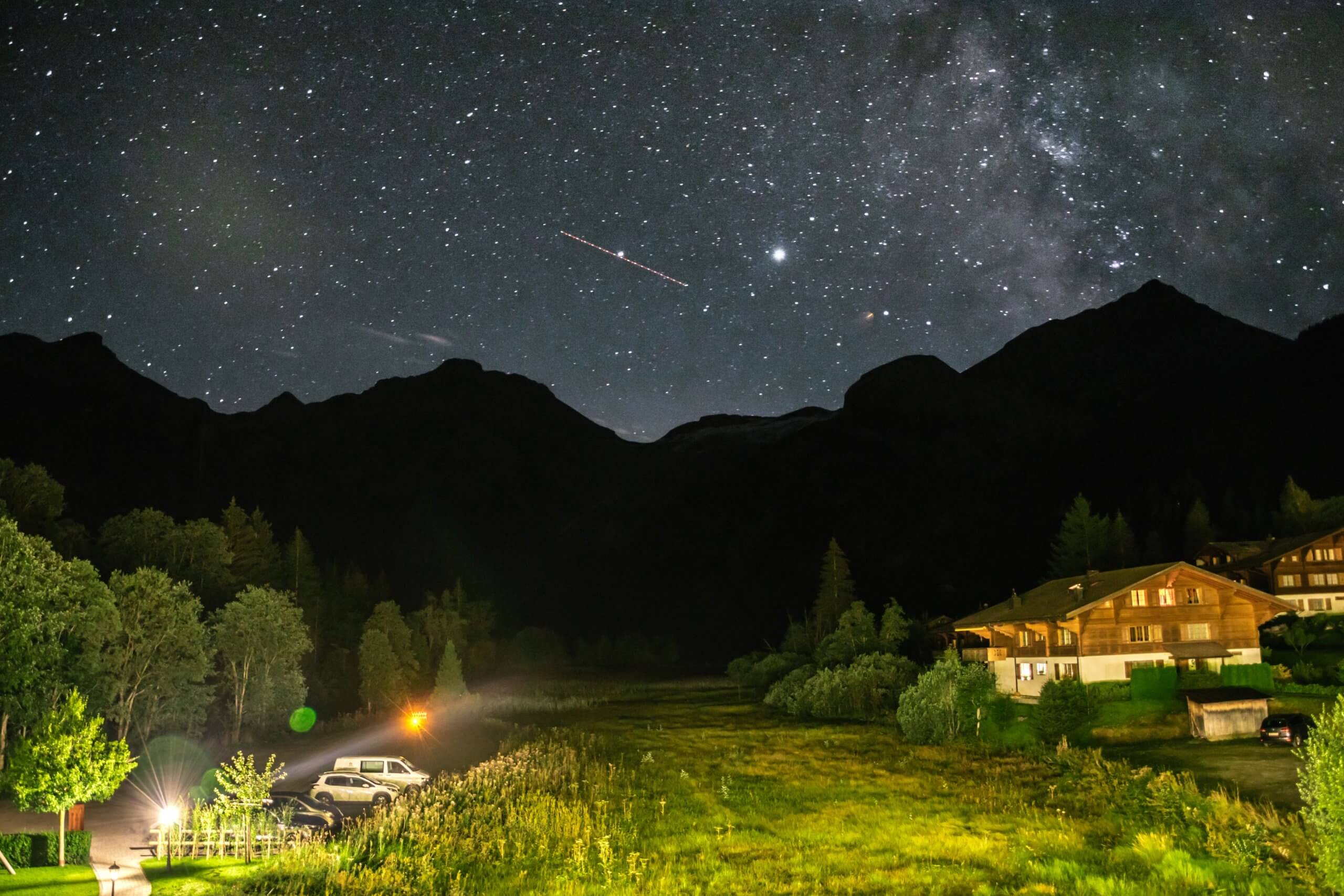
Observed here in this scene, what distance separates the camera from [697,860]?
24.7 metres

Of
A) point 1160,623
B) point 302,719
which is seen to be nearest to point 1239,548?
point 1160,623

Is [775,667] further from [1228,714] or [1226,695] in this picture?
[1228,714]

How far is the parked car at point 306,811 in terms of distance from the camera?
2869 cm

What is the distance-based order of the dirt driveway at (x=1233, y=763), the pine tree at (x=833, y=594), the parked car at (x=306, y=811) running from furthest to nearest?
the pine tree at (x=833, y=594)
the dirt driveway at (x=1233, y=763)
the parked car at (x=306, y=811)

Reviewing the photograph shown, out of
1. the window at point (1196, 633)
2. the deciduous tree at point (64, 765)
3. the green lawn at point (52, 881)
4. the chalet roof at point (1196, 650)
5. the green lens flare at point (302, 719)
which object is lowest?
the green lens flare at point (302, 719)

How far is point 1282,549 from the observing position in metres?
79.8

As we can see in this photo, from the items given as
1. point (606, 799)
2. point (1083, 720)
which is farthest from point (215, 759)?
point (1083, 720)

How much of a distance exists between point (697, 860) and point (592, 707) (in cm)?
7477

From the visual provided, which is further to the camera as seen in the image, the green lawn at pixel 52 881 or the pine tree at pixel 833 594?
the pine tree at pixel 833 594

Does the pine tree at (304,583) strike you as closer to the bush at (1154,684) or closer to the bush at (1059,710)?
the bush at (1059,710)

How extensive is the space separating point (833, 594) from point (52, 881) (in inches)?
4138

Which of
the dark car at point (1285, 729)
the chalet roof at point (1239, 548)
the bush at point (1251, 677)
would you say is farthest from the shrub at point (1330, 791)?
the chalet roof at point (1239, 548)

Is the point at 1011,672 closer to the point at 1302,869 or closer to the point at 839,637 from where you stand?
the point at 839,637

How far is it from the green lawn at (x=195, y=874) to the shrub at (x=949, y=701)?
3858cm
